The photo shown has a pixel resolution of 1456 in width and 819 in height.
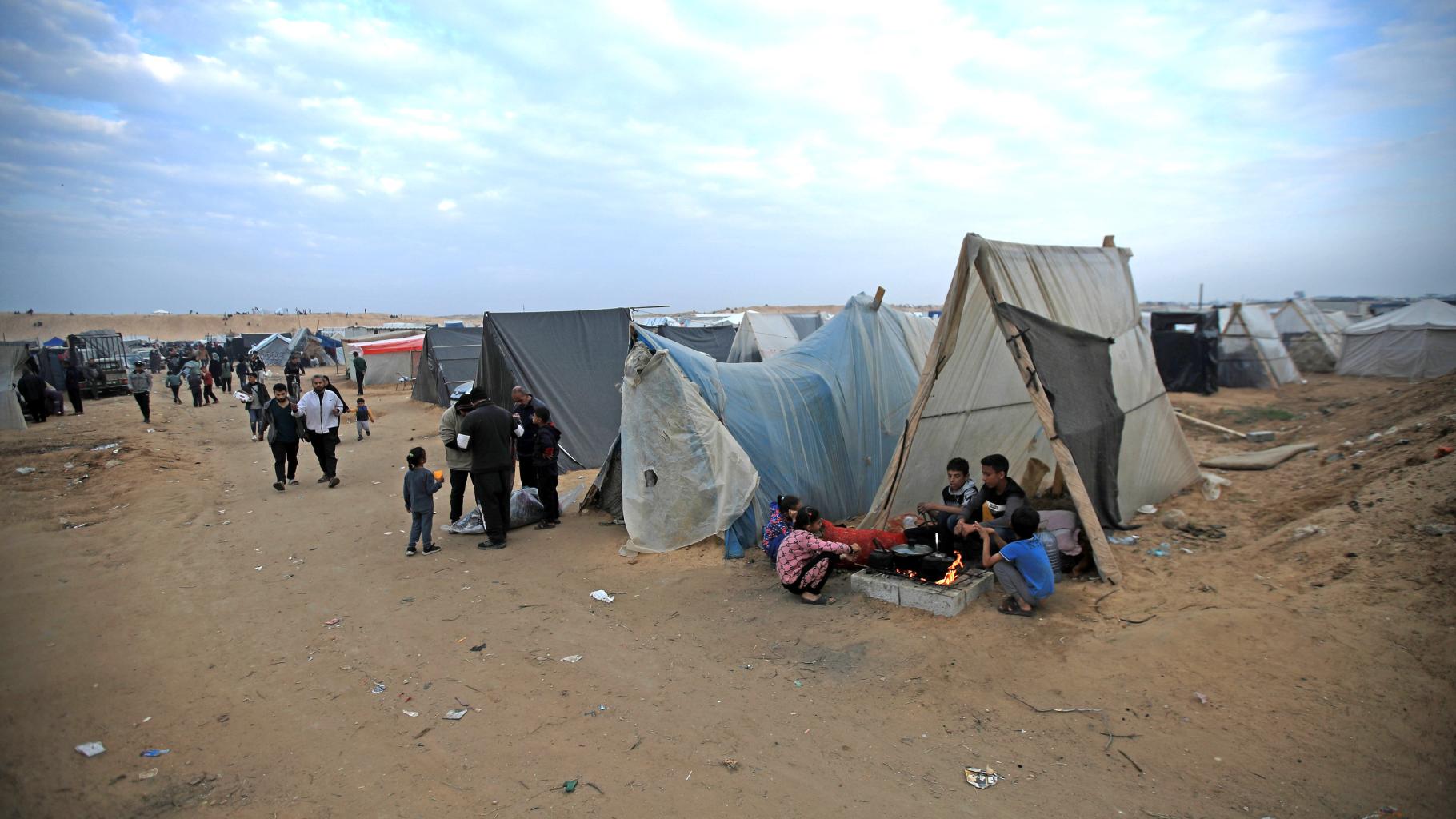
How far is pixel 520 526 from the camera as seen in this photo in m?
8.51

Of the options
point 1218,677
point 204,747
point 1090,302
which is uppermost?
point 1090,302

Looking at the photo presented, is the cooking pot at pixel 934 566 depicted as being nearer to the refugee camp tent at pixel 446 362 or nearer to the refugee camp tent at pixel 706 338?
the refugee camp tent at pixel 706 338

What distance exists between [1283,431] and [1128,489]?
794 centimetres

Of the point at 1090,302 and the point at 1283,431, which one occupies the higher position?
the point at 1090,302

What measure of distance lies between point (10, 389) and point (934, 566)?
70.1 ft

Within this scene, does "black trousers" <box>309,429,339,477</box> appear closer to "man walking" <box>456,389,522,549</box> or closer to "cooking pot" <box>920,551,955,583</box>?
"man walking" <box>456,389,522,549</box>

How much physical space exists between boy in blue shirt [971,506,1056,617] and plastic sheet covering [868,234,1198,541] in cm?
182

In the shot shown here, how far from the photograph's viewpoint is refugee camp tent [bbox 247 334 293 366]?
3778cm

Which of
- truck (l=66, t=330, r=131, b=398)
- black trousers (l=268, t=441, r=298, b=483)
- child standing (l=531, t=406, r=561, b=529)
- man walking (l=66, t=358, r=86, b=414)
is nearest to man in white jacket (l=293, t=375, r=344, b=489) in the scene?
black trousers (l=268, t=441, r=298, b=483)

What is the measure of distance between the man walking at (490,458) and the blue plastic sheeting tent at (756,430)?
1264mm

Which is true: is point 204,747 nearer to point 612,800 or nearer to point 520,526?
point 612,800

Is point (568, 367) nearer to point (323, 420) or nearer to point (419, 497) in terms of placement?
point (323, 420)

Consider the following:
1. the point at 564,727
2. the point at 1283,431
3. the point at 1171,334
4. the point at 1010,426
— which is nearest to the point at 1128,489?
the point at 1010,426

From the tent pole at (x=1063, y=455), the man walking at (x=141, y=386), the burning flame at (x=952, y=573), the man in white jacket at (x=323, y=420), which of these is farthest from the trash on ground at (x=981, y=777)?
the man walking at (x=141, y=386)
